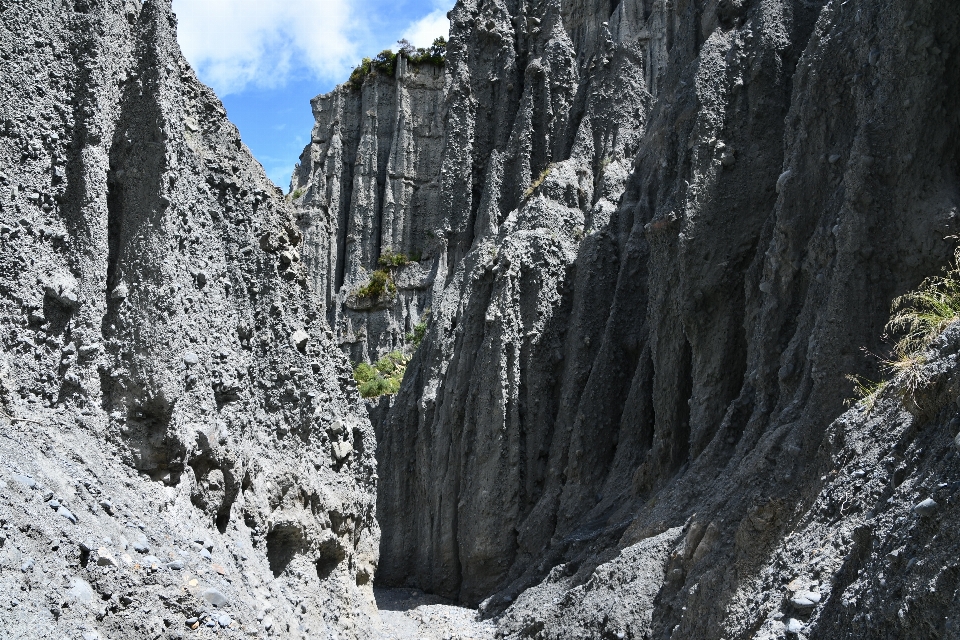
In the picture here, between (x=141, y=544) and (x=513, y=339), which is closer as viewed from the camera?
(x=141, y=544)

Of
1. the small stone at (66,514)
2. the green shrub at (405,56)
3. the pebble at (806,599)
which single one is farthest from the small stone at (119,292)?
the green shrub at (405,56)

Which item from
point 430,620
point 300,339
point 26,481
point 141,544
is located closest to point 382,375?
point 430,620

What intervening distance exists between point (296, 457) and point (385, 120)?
35.2 m

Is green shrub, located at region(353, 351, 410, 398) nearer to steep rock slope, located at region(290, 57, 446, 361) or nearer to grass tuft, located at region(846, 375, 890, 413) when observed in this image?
steep rock slope, located at region(290, 57, 446, 361)

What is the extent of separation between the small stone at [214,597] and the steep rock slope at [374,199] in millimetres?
29558

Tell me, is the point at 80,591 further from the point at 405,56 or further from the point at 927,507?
the point at 405,56

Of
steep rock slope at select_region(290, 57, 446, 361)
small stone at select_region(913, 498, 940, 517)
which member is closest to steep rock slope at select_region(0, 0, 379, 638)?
small stone at select_region(913, 498, 940, 517)

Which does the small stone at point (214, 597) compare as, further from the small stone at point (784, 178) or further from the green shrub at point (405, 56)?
the green shrub at point (405, 56)

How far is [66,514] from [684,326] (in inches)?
472

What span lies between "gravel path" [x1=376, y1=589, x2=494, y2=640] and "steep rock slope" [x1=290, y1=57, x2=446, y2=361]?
17.0m

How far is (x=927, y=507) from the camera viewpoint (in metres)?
7.14

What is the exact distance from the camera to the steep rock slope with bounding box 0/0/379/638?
680 cm

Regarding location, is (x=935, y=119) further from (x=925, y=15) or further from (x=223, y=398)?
(x=223, y=398)

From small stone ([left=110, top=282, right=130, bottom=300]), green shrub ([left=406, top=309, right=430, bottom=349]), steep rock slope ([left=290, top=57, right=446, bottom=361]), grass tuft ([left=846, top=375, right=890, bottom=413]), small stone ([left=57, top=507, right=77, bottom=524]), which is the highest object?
steep rock slope ([left=290, top=57, right=446, bottom=361])
